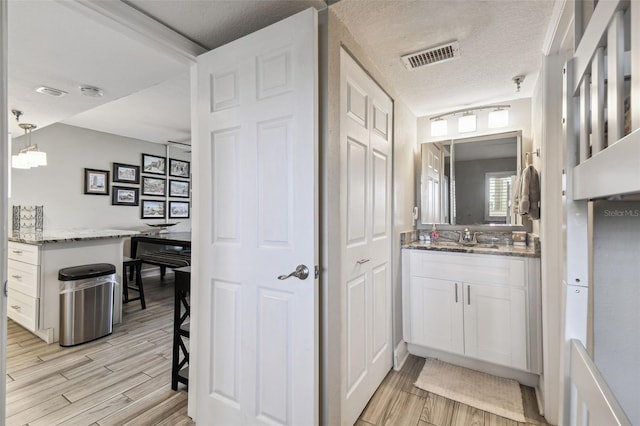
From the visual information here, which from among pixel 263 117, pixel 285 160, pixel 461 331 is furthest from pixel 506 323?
pixel 263 117

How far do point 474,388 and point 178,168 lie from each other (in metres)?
5.69

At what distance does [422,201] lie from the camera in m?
2.89

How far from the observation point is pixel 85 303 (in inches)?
106

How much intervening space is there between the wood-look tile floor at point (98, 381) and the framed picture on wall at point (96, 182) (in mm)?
2049

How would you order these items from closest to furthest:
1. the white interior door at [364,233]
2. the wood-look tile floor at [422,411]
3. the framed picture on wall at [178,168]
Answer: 1. the white interior door at [364,233]
2. the wood-look tile floor at [422,411]
3. the framed picture on wall at [178,168]

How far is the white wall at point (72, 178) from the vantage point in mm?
3857

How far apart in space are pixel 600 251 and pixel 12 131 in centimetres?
540

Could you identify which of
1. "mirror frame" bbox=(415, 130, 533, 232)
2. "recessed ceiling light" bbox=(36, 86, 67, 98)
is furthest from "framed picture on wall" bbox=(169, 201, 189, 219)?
"mirror frame" bbox=(415, 130, 533, 232)

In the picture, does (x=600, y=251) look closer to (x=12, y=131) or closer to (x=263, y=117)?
(x=263, y=117)

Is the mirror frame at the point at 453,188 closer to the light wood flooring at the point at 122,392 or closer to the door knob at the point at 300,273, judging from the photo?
the light wood flooring at the point at 122,392

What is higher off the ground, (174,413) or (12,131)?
(12,131)

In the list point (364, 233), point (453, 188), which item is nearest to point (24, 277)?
point (364, 233)

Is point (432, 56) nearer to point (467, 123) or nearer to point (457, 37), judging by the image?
point (457, 37)

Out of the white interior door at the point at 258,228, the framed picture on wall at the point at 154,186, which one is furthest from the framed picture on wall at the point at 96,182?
the white interior door at the point at 258,228
